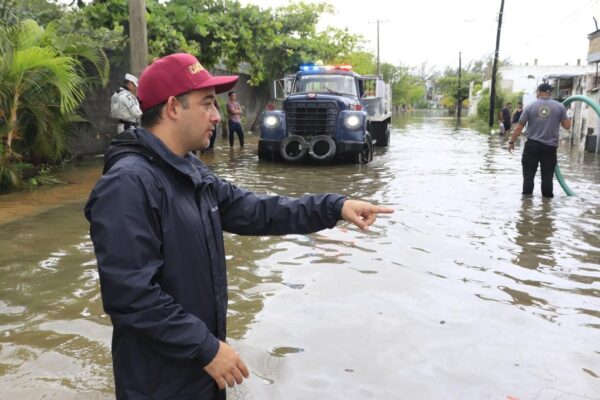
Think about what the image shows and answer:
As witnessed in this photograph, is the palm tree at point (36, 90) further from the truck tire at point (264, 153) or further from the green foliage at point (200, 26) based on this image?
the truck tire at point (264, 153)

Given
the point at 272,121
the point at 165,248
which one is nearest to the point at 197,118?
the point at 165,248

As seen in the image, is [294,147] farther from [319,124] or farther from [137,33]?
[137,33]

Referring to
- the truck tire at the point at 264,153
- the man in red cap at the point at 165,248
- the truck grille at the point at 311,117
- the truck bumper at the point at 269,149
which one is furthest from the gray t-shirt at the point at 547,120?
the man in red cap at the point at 165,248

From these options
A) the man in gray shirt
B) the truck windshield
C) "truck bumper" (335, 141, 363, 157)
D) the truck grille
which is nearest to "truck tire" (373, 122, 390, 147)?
the truck windshield

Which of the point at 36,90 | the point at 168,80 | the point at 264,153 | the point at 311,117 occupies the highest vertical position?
the point at 36,90

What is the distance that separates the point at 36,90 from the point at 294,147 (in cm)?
579

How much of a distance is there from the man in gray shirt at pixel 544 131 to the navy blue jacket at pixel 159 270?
7.47m

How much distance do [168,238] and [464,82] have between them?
74.4 metres

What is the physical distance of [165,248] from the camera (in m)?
1.74

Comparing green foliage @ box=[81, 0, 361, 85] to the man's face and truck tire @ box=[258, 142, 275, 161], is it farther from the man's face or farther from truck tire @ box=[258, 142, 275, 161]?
the man's face

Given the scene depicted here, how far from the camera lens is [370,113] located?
52.5 ft

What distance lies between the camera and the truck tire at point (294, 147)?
40.9 ft

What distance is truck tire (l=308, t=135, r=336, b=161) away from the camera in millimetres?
12211

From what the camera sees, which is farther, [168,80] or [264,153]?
[264,153]
